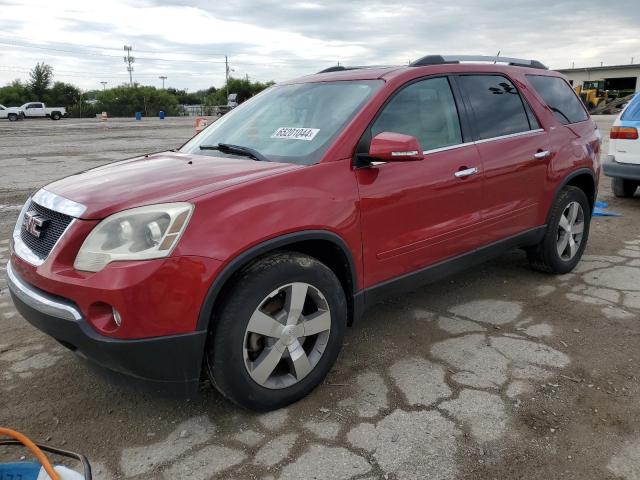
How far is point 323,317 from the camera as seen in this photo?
279 centimetres

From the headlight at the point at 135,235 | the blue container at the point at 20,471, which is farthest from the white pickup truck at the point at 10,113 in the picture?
the blue container at the point at 20,471

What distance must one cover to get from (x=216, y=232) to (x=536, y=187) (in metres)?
2.76

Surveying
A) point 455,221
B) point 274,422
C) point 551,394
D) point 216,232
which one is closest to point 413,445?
point 274,422

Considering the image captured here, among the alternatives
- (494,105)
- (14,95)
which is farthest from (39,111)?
(494,105)

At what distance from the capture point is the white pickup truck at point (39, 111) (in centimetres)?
4734

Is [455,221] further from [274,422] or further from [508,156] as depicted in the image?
[274,422]

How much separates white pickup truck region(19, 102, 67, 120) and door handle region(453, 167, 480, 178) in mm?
51478

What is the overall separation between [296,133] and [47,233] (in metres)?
1.43

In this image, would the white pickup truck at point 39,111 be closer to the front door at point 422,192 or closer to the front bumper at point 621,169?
the front bumper at point 621,169

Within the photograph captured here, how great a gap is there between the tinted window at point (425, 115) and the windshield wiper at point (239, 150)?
0.65m

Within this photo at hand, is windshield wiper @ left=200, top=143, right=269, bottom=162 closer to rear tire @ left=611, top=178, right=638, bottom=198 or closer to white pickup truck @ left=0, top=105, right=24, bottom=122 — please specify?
rear tire @ left=611, top=178, right=638, bottom=198

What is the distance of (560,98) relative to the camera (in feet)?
15.1

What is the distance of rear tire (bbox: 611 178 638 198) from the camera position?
7975 mm

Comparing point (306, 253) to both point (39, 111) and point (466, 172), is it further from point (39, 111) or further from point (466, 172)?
point (39, 111)
